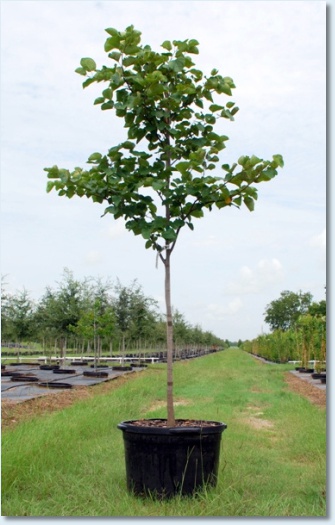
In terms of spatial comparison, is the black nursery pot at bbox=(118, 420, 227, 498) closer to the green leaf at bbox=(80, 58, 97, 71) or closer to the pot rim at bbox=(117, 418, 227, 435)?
the pot rim at bbox=(117, 418, 227, 435)

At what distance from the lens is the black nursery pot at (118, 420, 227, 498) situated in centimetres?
398

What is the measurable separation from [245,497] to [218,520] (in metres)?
0.64

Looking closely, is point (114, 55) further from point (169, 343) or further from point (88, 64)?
point (169, 343)

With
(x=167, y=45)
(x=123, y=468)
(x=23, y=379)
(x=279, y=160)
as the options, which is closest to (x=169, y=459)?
(x=123, y=468)

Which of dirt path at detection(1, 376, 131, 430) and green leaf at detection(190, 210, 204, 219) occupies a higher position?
green leaf at detection(190, 210, 204, 219)

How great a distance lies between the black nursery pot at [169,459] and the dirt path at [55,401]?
2.98 metres

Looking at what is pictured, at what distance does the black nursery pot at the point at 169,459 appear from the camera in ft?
13.1

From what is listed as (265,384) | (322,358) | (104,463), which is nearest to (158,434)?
(104,463)

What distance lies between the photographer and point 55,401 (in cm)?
973

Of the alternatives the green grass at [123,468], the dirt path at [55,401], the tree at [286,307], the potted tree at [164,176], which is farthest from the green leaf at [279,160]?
the tree at [286,307]

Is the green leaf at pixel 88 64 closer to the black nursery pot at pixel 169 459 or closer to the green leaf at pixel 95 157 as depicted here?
the green leaf at pixel 95 157

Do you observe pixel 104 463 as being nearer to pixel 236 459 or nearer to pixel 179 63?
pixel 236 459

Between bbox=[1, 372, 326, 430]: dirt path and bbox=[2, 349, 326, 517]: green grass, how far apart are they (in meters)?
0.60

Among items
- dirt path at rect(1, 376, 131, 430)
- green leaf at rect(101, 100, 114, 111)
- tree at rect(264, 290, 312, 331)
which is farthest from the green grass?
tree at rect(264, 290, 312, 331)
